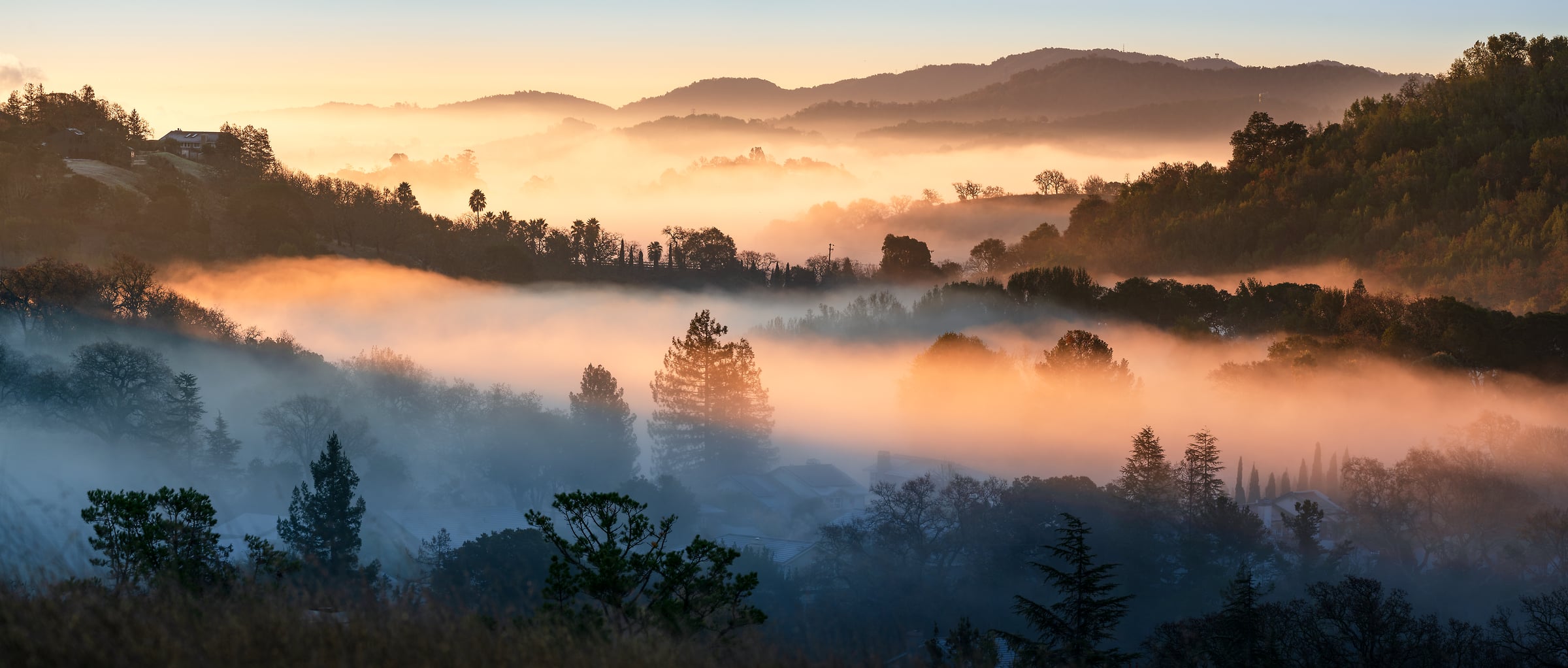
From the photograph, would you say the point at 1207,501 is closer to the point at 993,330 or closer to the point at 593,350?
the point at 993,330

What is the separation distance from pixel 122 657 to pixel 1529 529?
49.1m

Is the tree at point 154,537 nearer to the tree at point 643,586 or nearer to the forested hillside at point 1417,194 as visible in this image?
the tree at point 643,586

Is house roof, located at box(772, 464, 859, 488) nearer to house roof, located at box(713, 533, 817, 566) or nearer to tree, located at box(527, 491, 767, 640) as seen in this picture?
house roof, located at box(713, 533, 817, 566)

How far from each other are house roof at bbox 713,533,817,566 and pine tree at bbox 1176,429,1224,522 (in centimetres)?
1723

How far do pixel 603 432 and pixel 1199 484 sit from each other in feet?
123

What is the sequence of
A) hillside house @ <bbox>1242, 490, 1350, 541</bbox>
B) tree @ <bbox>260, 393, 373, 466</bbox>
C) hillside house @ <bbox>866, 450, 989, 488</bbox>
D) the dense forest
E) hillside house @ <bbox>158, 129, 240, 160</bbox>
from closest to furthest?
the dense forest
hillside house @ <bbox>1242, 490, 1350, 541</bbox>
tree @ <bbox>260, 393, 373, 466</bbox>
hillside house @ <bbox>866, 450, 989, 488</bbox>
hillside house @ <bbox>158, 129, 240, 160</bbox>

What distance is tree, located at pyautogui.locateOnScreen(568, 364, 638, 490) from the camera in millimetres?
69250

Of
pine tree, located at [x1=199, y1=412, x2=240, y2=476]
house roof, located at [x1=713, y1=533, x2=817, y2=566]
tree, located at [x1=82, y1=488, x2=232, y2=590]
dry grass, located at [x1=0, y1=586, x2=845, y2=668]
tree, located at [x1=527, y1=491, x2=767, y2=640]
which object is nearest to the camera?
dry grass, located at [x1=0, y1=586, x2=845, y2=668]

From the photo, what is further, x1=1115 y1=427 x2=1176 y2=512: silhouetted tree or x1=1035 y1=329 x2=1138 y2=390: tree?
x1=1035 y1=329 x2=1138 y2=390: tree

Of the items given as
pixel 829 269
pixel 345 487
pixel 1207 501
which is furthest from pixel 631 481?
pixel 829 269

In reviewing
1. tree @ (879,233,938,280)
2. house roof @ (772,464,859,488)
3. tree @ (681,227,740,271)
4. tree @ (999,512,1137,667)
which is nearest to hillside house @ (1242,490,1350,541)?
house roof @ (772,464,859,488)

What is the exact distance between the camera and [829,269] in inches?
6688

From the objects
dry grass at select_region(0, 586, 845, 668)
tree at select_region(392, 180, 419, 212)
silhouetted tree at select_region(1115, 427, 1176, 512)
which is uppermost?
tree at select_region(392, 180, 419, 212)

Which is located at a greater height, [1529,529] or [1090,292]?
[1090,292]
